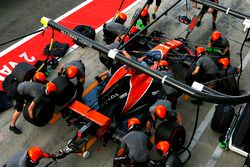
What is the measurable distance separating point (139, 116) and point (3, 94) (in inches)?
156

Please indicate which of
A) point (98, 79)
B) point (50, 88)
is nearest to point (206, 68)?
point (98, 79)

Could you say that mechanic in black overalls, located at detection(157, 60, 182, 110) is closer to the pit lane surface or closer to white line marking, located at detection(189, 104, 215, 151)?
the pit lane surface

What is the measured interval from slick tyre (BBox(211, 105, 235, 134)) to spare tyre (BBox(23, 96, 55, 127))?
4217 mm

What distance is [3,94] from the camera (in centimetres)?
959

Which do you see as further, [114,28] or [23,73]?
[114,28]

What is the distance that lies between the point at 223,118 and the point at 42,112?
458 cm

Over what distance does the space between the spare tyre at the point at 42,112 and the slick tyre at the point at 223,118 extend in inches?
166

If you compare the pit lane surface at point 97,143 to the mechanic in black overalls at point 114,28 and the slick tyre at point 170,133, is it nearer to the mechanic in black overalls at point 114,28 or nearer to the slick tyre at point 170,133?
the slick tyre at point 170,133

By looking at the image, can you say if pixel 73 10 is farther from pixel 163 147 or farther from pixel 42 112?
pixel 163 147

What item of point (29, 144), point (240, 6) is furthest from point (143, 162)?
point (240, 6)

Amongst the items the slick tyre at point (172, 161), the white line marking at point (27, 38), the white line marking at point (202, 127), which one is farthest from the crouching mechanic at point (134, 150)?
the white line marking at point (27, 38)

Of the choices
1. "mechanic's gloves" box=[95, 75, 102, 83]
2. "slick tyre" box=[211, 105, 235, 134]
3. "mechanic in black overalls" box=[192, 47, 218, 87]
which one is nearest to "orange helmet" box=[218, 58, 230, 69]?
"mechanic in black overalls" box=[192, 47, 218, 87]

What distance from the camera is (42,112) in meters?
8.38

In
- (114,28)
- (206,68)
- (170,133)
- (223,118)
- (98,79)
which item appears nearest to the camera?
(170,133)
